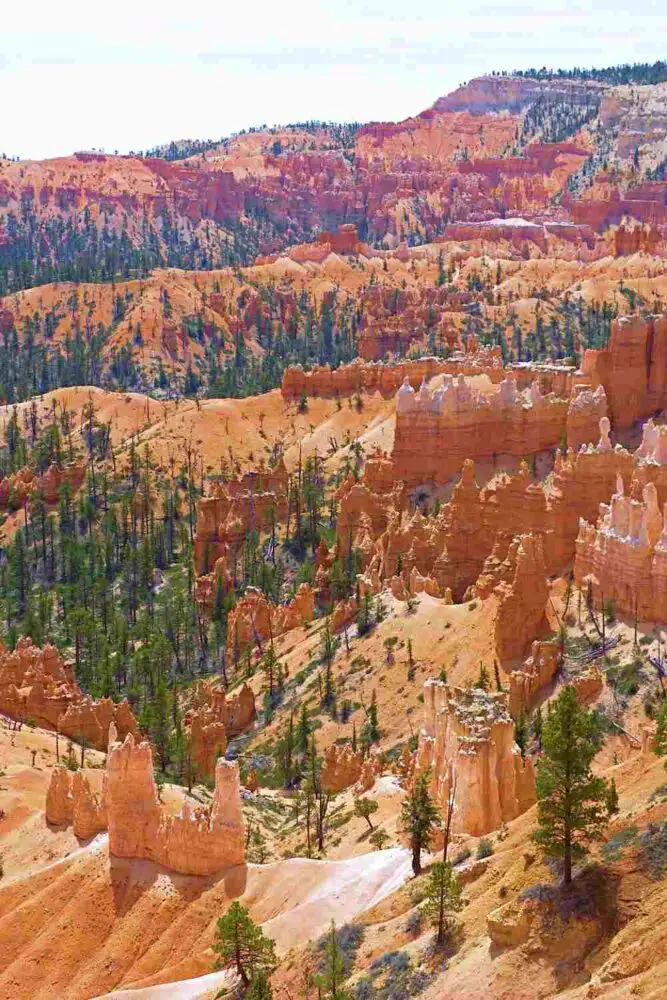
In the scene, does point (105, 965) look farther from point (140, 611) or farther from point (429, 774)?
point (140, 611)

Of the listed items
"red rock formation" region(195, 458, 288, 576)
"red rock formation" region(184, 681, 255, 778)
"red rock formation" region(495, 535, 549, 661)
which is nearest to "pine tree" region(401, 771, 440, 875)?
"red rock formation" region(495, 535, 549, 661)

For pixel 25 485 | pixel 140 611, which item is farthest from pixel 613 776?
pixel 25 485

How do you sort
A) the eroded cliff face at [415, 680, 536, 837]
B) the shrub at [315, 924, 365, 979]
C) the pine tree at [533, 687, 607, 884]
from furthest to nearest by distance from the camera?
1. the eroded cliff face at [415, 680, 536, 837]
2. the shrub at [315, 924, 365, 979]
3. the pine tree at [533, 687, 607, 884]

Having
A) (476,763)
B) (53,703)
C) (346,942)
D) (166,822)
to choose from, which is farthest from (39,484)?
(346,942)

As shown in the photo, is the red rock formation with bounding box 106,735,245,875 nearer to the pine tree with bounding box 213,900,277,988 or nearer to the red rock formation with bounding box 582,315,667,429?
the pine tree with bounding box 213,900,277,988

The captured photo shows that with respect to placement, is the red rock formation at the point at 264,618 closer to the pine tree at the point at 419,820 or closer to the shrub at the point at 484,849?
the pine tree at the point at 419,820

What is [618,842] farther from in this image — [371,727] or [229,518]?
[229,518]
